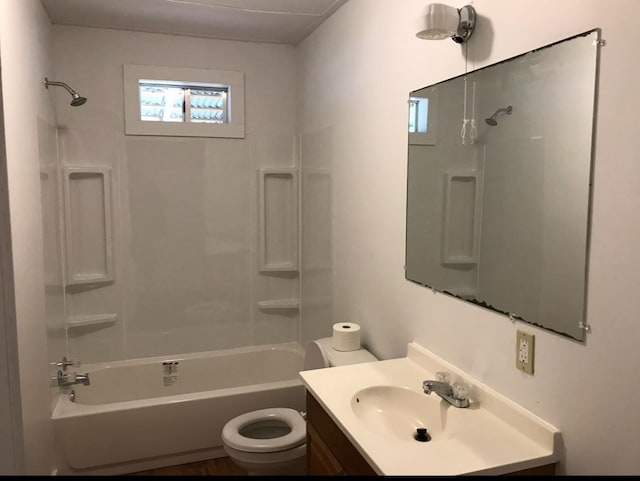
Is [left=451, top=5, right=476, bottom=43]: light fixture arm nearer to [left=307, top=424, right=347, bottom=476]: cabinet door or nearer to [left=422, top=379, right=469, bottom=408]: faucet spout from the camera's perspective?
[left=422, top=379, right=469, bottom=408]: faucet spout

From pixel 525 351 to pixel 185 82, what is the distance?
2.67 m

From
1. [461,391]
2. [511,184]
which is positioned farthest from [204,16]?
[461,391]

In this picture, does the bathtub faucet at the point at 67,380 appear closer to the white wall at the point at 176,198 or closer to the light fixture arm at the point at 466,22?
the white wall at the point at 176,198

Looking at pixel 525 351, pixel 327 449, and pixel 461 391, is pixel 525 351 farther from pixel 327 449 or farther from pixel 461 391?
pixel 327 449

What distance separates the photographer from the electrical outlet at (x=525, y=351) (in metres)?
1.58

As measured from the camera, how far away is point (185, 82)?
11.1ft

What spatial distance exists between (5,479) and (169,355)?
3241 millimetres

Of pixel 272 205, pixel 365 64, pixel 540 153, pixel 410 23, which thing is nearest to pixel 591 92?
pixel 540 153

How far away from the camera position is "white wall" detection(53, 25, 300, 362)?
322 centimetres

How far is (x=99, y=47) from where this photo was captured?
3.20 meters

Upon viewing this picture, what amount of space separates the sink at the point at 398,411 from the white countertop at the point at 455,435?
0.02 m

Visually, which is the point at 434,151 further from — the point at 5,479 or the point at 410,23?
the point at 5,479

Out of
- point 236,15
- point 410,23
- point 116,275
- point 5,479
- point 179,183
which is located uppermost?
point 236,15

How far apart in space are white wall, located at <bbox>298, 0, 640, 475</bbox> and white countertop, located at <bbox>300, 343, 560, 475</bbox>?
0.05 meters
